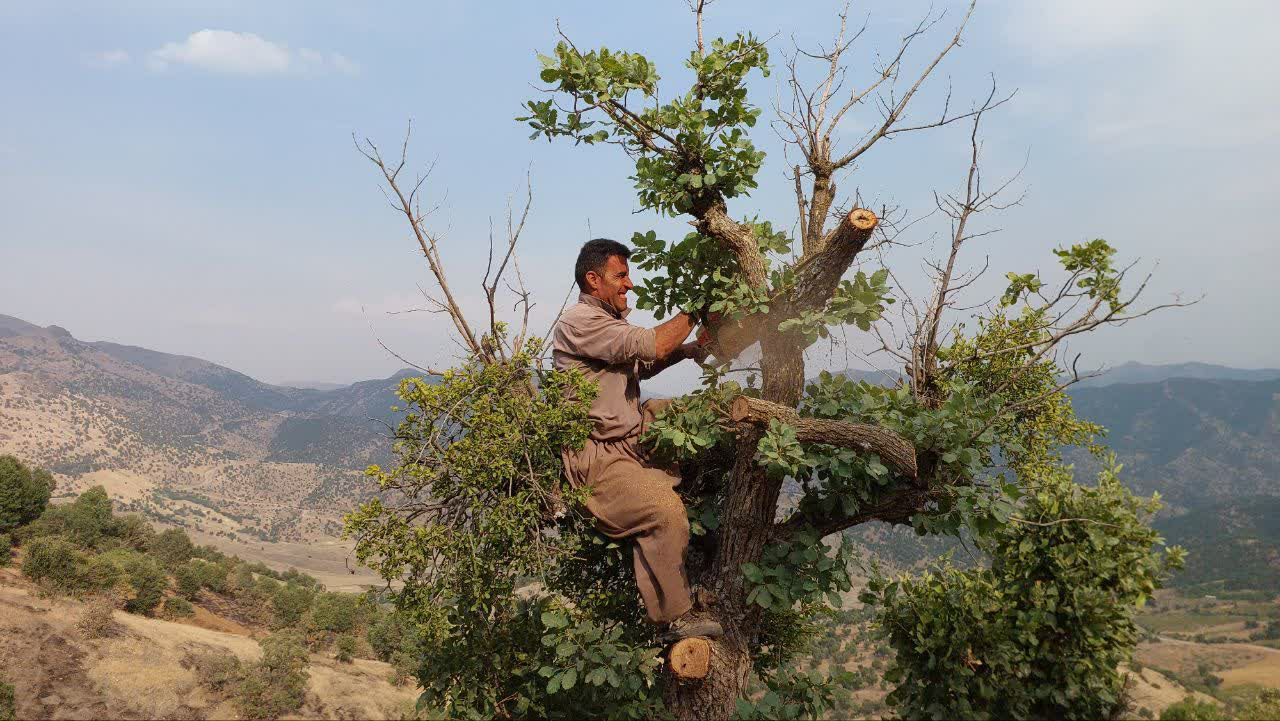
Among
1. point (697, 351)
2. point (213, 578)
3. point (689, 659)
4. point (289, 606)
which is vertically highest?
point (697, 351)

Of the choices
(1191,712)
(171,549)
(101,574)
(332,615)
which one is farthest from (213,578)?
(1191,712)

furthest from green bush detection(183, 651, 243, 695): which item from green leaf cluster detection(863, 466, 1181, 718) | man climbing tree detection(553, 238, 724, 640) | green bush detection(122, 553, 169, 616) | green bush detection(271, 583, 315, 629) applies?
green leaf cluster detection(863, 466, 1181, 718)

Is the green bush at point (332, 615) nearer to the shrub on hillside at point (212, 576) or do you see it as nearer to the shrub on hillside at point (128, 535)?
the shrub on hillside at point (212, 576)

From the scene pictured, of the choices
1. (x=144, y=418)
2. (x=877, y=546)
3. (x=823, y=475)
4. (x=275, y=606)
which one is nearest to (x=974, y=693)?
(x=823, y=475)

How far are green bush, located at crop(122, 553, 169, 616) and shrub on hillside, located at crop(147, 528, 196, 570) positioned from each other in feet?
19.4

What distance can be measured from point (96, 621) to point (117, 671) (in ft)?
6.40

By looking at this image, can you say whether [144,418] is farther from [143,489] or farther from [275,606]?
[275,606]

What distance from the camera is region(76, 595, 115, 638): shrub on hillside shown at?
16.8 m

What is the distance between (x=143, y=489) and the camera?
99938 mm

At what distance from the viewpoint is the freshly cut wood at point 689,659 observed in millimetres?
5305

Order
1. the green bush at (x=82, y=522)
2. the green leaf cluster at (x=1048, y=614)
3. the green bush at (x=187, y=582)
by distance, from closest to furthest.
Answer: the green leaf cluster at (x=1048, y=614) < the green bush at (x=82, y=522) < the green bush at (x=187, y=582)

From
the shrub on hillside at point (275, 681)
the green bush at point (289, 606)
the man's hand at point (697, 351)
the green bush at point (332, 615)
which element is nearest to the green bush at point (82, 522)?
the green bush at point (289, 606)

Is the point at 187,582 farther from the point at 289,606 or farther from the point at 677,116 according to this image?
the point at 677,116

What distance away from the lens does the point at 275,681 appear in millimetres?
17812
